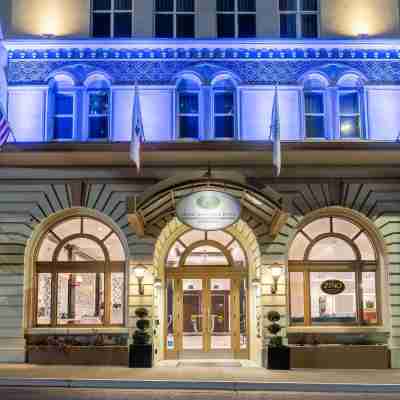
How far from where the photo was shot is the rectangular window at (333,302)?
976 inches

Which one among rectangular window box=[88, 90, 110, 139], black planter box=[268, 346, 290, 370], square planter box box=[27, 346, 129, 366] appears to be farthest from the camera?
rectangular window box=[88, 90, 110, 139]

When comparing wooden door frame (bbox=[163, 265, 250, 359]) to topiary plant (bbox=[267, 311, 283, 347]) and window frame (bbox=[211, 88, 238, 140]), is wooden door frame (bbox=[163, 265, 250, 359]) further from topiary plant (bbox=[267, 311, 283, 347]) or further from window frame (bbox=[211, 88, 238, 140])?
window frame (bbox=[211, 88, 238, 140])

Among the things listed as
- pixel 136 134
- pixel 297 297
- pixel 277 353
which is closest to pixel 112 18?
pixel 136 134

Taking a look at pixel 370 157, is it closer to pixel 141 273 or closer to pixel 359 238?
pixel 359 238

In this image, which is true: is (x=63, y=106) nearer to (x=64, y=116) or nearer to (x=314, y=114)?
(x=64, y=116)

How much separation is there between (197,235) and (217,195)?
4804 mm

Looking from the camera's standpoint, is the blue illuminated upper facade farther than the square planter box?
Yes

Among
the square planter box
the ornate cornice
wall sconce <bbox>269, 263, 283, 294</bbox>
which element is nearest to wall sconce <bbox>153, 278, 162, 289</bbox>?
the square planter box

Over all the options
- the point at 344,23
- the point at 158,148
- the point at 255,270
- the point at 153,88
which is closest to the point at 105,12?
the point at 153,88

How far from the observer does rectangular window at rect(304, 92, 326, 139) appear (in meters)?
25.6

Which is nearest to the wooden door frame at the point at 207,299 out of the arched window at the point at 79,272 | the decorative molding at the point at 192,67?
the arched window at the point at 79,272

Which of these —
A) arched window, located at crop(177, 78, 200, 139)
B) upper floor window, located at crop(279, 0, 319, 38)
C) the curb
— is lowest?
the curb

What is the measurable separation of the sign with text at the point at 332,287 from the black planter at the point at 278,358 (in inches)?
103

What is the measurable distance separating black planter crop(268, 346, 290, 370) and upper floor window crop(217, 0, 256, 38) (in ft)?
33.8
